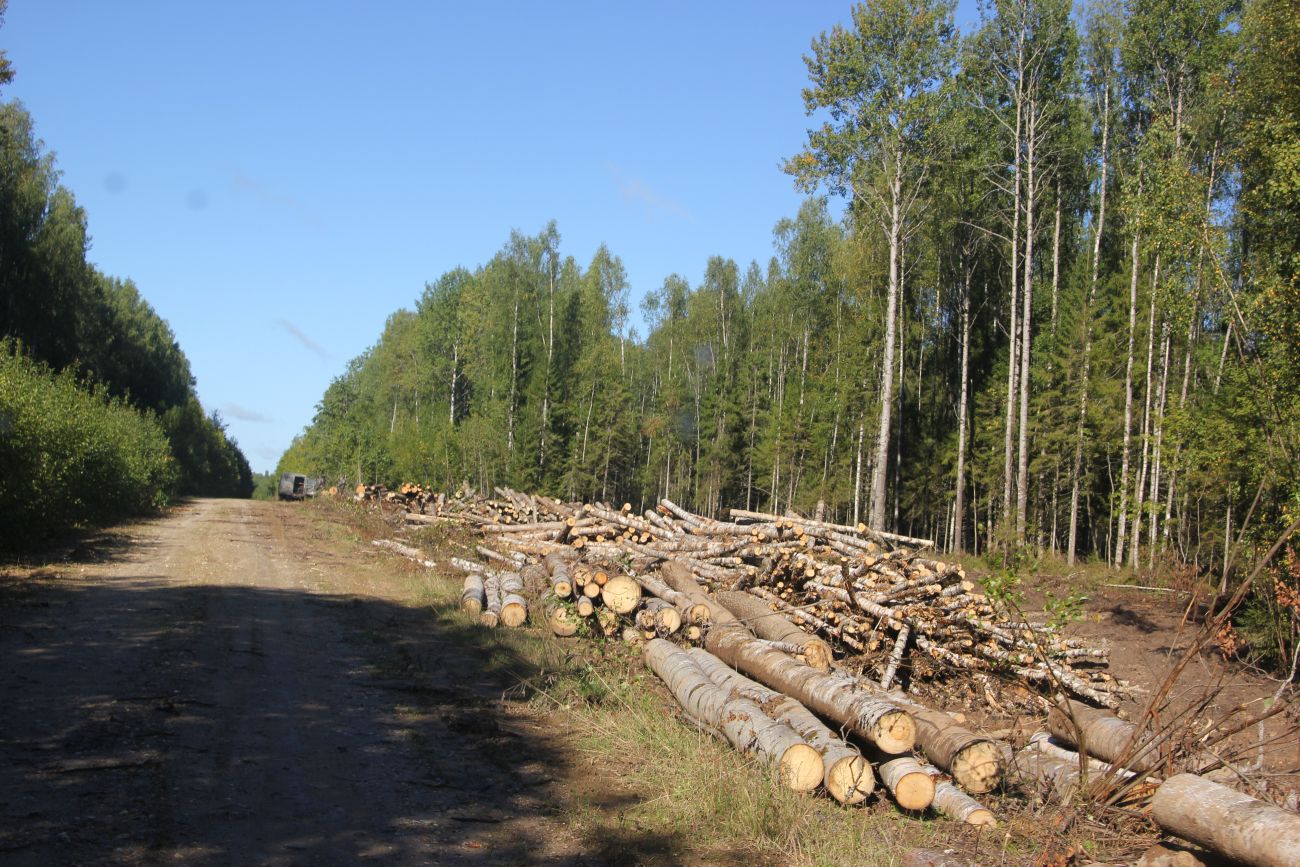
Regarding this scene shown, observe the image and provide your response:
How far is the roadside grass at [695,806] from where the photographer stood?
5.72 meters

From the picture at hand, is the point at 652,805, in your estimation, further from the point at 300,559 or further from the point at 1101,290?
the point at 1101,290

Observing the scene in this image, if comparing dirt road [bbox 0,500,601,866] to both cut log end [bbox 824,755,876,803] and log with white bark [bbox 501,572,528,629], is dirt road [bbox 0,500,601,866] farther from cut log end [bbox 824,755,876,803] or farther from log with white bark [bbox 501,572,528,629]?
cut log end [bbox 824,755,876,803]

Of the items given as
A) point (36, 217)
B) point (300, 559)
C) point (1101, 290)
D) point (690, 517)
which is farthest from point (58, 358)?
point (1101, 290)

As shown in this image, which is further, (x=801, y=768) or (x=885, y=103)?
(x=885, y=103)

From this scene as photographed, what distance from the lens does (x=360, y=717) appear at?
25.9ft

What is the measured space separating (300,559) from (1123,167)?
90.9 ft

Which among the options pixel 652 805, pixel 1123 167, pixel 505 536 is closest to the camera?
pixel 652 805

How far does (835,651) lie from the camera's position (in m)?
11.6

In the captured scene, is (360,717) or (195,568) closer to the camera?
(360,717)

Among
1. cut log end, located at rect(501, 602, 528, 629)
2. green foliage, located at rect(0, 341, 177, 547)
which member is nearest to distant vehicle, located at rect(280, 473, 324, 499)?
green foliage, located at rect(0, 341, 177, 547)

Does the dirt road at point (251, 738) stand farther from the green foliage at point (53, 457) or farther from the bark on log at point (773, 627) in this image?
the bark on log at point (773, 627)

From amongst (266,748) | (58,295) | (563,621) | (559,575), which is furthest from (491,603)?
(58,295)

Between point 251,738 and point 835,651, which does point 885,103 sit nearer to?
point 835,651

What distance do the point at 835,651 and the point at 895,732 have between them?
4.93 meters
